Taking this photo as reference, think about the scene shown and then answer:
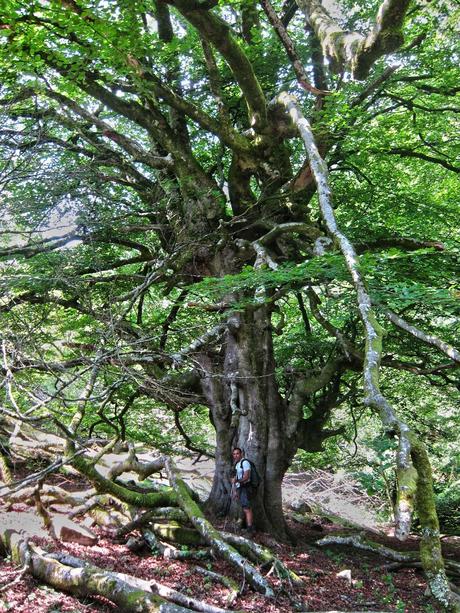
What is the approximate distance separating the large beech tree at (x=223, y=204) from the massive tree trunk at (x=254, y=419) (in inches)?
1.5

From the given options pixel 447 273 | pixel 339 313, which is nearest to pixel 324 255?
pixel 447 273

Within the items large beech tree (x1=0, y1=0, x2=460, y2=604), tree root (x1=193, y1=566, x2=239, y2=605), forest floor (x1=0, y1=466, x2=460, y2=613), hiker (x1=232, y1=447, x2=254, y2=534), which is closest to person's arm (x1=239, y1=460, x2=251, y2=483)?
hiker (x1=232, y1=447, x2=254, y2=534)

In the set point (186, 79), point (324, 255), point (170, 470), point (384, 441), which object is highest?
point (186, 79)

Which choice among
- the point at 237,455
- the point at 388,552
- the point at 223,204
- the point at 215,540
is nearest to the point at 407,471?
the point at 215,540

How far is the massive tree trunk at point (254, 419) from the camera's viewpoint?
7.83m

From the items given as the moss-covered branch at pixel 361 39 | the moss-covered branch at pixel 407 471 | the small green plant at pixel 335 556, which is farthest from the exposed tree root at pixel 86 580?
the moss-covered branch at pixel 361 39

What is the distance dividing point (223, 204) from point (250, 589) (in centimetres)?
652

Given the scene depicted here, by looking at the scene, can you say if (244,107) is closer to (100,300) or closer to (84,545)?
(100,300)

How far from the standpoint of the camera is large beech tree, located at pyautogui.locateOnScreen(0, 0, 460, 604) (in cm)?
621

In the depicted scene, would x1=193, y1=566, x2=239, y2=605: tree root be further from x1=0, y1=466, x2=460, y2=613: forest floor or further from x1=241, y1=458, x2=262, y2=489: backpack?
x1=241, y1=458, x2=262, y2=489: backpack

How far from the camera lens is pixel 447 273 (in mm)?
6215

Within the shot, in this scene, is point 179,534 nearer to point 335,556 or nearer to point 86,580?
point 86,580

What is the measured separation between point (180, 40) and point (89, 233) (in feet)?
14.4

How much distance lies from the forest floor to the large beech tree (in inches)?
55.7
